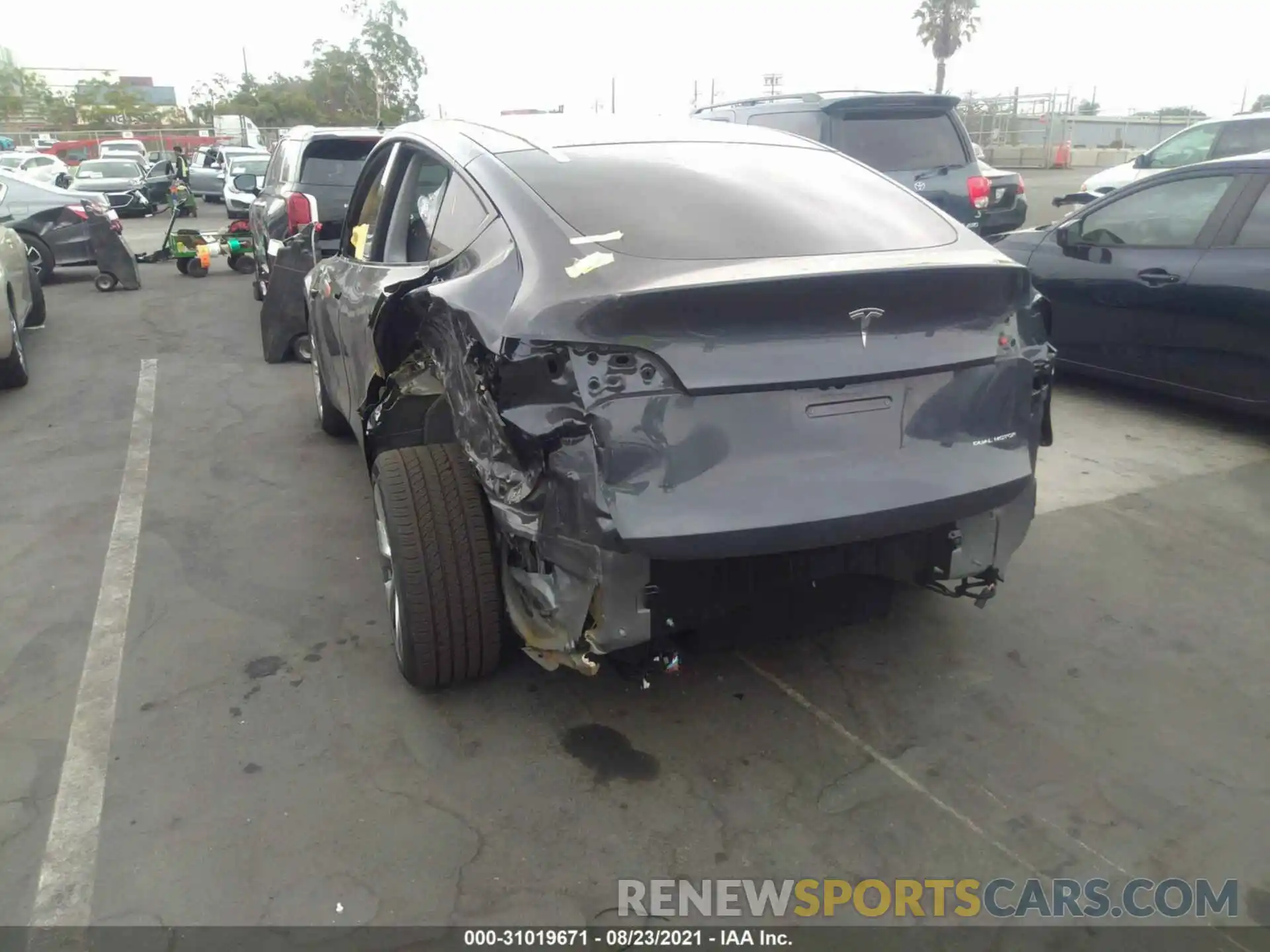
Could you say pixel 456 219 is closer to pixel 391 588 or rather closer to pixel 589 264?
pixel 589 264

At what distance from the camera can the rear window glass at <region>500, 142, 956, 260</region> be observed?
286 cm

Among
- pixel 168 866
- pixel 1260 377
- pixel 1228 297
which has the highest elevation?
pixel 1228 297

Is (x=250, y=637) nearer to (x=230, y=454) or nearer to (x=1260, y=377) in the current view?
(x=230, y=454)

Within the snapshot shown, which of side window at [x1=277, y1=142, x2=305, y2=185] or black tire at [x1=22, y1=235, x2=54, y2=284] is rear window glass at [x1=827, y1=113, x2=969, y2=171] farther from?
black tire at [x1=22, y1=235, x2=54, y2=284]

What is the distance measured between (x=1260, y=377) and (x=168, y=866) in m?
5.58

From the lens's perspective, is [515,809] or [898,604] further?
[898,604]

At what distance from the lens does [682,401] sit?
247 centimetres

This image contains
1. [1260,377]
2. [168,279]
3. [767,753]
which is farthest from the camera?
[168,279]

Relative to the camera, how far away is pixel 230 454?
18.6 feet

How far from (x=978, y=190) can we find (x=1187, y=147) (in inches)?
222

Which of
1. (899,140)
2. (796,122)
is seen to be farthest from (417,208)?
(899,140)

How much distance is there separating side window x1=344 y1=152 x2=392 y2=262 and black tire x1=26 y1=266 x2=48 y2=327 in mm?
5848

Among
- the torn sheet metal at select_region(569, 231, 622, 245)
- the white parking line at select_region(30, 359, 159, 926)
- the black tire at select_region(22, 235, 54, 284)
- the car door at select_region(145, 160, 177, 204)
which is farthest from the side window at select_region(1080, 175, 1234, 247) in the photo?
the car door at select_region(145, 160, 177, 204)

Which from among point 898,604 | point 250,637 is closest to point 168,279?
point 250,637
